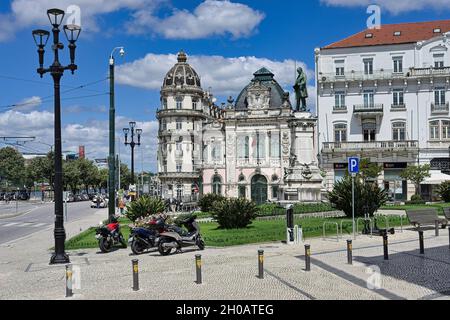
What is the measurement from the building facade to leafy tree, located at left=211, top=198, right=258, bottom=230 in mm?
30073

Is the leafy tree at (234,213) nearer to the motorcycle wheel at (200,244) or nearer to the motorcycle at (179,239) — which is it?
the motorcycle at (179,239)

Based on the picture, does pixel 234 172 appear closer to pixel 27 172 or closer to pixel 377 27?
pixel 377 27

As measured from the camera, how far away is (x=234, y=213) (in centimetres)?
2227

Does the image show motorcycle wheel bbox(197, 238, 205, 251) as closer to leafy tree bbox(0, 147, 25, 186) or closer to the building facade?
the building facade

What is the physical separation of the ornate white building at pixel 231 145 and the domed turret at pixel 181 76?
754 millimetres

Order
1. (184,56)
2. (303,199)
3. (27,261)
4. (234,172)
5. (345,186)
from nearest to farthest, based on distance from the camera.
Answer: (27,261), (345,186), (303,199), (234,172), (184,56)

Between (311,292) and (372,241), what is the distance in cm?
834

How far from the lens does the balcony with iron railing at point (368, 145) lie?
2012 inches

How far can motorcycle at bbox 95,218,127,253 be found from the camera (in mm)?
17688

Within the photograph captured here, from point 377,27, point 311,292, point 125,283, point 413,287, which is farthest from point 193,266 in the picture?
point 377,27

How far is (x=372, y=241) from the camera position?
18.0 metres

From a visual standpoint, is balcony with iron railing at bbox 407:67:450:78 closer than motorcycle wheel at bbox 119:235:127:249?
No

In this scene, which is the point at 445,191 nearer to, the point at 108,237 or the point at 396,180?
the point at 396,180

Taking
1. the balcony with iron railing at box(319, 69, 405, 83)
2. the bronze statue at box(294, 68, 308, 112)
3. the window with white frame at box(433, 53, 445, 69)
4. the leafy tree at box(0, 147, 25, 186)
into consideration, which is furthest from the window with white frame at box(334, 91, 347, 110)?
the leafy tree at box(0, 147, 25, 186)
